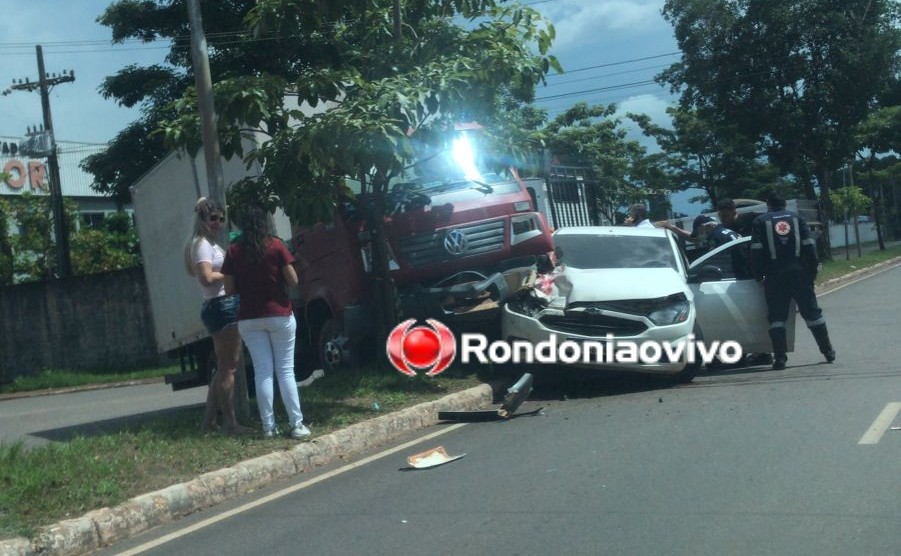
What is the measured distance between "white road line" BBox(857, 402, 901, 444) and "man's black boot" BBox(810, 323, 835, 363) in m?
2.81

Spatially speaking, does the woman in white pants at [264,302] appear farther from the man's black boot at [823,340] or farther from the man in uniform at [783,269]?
the man's black boot at [823,340]

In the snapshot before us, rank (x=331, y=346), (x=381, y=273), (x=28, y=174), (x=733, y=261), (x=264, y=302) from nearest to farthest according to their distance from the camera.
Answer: (x=264, y=302), (x=381, y=273), (x=733, y=261), (x=331, y=346), (x=28, y=174)

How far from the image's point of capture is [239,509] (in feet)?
22.9

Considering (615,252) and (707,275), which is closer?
(707,275)

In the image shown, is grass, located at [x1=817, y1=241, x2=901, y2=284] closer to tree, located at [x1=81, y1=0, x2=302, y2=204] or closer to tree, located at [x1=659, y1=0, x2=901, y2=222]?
tree, located at [x1=659, y1=0, x2=901, y2=222]

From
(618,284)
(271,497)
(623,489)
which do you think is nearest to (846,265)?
(618,284)

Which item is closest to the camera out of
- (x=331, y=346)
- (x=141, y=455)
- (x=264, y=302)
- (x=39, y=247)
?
(x=141, y=455)

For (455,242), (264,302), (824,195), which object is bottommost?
(264,302)

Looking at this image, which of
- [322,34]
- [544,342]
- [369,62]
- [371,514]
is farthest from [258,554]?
[322,34]

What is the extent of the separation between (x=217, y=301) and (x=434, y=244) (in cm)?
381

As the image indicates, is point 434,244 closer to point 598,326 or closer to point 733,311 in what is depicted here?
point 598,326

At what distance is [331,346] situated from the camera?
1245 centimetres

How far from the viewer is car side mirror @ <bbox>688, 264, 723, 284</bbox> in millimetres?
11407

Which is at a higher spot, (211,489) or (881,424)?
(211,489)
